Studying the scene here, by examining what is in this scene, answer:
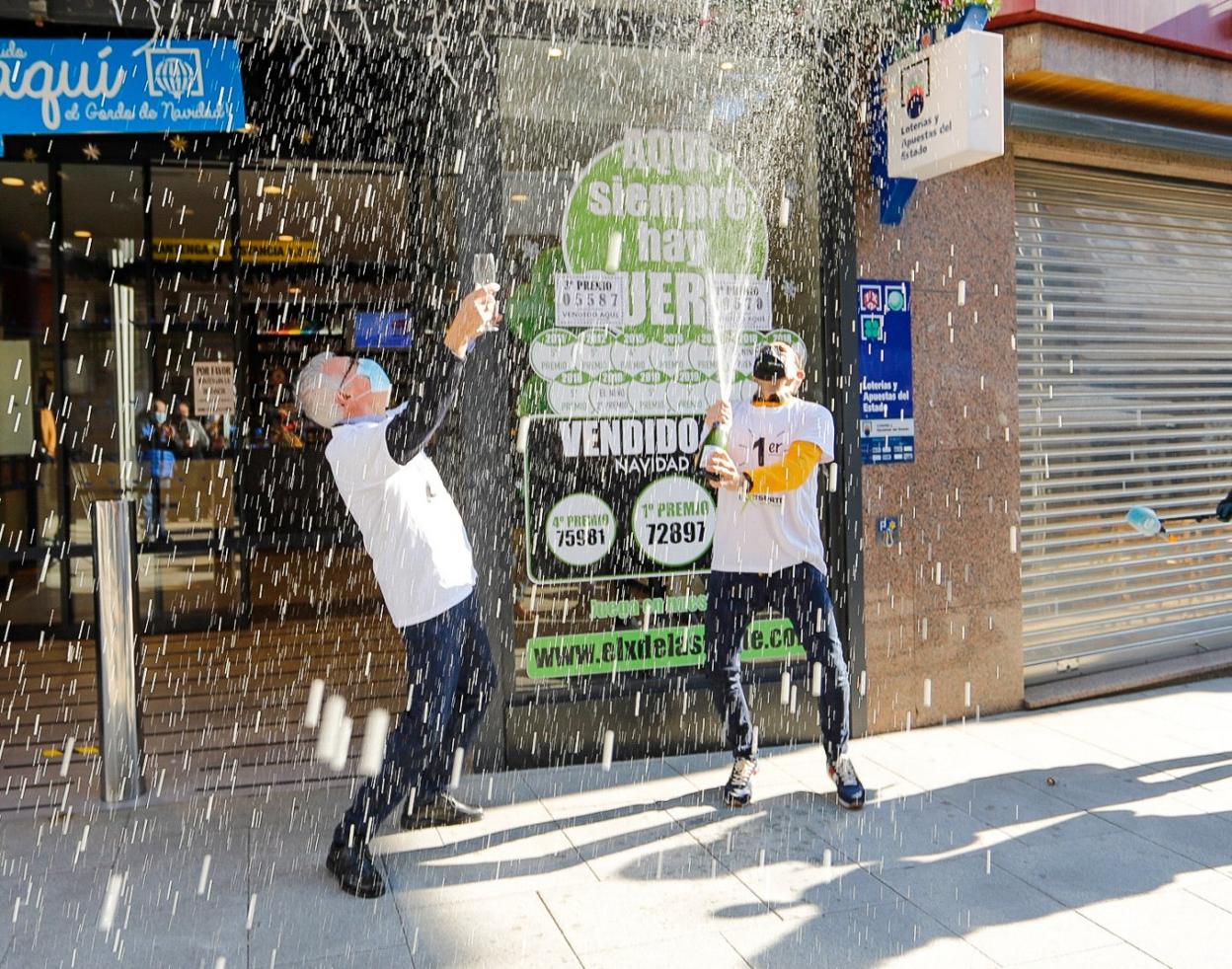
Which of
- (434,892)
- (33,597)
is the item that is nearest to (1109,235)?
(434,892)

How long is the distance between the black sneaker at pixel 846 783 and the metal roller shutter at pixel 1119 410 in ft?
7.92

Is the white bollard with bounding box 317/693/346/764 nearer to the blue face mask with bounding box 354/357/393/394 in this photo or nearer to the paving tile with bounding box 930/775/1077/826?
the blue face mask with bounding box 354/357/393/394

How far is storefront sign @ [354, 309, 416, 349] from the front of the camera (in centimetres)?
1169

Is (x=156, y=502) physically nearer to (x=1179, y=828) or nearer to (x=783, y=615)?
(x=783, y=615)

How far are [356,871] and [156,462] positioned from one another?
6.00 metres

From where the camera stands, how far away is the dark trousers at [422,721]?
3852 millimetres

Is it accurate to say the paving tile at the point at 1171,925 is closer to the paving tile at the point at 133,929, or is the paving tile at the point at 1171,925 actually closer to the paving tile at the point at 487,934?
the paving tile at the point at 487,934

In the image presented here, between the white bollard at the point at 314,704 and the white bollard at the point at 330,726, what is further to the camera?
the white bollard at the point at 314,704

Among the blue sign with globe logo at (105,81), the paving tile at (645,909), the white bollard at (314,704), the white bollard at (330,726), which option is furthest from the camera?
the white bollard at (314,704)

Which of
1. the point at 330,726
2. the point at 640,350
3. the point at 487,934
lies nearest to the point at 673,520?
the point at 640,350

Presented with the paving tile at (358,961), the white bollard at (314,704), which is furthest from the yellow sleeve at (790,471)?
the white bollard at (314,704)

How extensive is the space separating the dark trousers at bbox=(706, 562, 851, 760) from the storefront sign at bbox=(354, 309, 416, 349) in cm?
750

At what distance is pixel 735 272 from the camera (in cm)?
557

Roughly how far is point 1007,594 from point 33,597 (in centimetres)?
731
